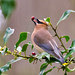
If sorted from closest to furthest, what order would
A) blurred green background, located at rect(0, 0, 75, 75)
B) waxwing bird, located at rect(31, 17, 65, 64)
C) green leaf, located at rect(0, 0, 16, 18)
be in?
1. green leaf, located at rect(0, 0, 16, 18)
2. waxwing bird, located at rect(31, 17, 65, 64)
3. blurred green background, located at rect(0, 0, 75, 75)

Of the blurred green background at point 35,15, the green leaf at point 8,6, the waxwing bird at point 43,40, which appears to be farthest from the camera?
the blurred green background at point 35,15

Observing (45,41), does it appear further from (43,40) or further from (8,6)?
(8,6)

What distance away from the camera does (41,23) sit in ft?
10.6

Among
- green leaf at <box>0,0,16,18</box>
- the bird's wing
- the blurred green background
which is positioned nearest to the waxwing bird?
the bird's wing

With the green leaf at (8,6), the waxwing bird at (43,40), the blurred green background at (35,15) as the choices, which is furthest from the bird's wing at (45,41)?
the blurred green background at (35,15)

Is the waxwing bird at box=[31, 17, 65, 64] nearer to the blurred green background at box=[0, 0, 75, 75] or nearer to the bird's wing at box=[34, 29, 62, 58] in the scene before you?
the bird's wing at box=[34, 29, 62, 58]

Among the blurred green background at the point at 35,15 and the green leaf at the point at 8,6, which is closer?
the green leaf at the point at 8,6

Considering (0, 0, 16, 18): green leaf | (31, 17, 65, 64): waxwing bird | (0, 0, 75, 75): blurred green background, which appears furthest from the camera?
(0, 0, 75, 75): blurred green background

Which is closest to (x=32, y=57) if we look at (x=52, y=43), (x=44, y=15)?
(x=52, y=43)

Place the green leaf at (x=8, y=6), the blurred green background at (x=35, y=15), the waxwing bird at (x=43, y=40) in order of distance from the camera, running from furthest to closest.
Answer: the blurred green background at (x=35, y=15) → the waxwing bird at (x=43, y=40) → the green leaf at (x=8, y=6)

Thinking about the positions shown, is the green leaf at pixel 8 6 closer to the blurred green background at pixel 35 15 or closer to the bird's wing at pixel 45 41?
the bird's wing at pixel 45 41

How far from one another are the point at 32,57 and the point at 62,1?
4.48 meters

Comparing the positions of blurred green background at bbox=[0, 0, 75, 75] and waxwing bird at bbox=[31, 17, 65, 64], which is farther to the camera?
blurred green background at bbox=[0, 0, 75, 75]

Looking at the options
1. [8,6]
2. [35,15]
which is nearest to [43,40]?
[8,6]
